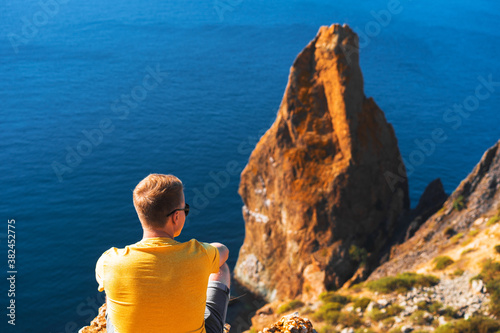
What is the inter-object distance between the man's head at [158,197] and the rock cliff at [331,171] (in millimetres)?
25370

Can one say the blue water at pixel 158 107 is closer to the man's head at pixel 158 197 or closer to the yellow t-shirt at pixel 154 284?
the yellow t-shirt at pixel 154 284

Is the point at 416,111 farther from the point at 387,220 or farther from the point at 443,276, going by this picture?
the point at 443,276

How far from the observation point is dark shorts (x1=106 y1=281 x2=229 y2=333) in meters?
6.18

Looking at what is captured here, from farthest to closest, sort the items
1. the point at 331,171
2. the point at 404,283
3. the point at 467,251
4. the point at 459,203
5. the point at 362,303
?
the point at 331,171
the point at 459,203
the point at 467,251
the point at 404,283
the point at 362,303

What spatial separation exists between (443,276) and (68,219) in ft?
120

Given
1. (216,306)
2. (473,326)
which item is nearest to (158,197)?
(216,306)

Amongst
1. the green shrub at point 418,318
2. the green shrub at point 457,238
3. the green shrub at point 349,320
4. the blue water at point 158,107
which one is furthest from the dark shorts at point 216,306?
the blue water at point 158,107

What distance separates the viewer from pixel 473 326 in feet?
56.4

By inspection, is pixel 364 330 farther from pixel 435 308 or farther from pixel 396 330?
pixel 435 308

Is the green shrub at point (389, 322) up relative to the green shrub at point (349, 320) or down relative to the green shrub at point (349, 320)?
down

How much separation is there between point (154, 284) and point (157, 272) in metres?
0.13

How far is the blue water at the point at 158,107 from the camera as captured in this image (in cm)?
4478

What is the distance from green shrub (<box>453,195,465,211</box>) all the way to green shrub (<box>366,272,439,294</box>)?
7.02 metres

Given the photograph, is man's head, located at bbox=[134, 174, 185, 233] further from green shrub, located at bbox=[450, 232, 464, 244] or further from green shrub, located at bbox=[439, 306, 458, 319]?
green shrub, located at bbox=[450, 232, 464, 244]
